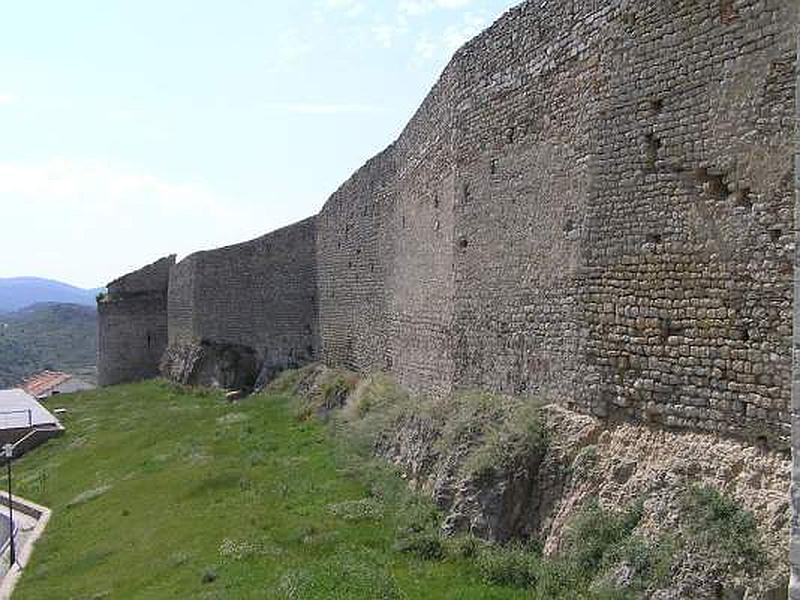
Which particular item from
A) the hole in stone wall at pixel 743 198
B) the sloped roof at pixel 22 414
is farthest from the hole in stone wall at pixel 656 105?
the sloped roof at pixel 22 414

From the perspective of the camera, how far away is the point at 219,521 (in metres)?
13.5

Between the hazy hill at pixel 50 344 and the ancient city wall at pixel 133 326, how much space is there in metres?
58.9

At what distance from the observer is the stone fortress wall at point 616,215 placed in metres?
7.54

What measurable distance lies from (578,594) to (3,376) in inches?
4054

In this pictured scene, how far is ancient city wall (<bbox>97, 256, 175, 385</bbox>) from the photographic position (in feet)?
132

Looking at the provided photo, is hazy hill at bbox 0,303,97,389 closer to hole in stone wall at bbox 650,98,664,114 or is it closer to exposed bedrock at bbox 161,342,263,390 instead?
exposed bedrock at bbox 161,342,263,390

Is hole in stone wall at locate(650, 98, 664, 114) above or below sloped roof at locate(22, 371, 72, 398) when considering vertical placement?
above

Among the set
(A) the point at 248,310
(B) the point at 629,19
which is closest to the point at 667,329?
(B) the point at 629,19

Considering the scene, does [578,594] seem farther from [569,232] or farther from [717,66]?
[717,66]

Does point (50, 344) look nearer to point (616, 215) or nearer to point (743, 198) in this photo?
point (616, 215)

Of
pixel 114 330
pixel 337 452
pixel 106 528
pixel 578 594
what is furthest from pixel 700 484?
pixel 114 330

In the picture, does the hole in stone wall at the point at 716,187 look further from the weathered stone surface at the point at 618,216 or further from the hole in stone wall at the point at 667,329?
the hole in stone wall at the point at 667,329

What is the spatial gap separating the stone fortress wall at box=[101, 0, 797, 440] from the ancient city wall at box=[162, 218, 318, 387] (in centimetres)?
1002

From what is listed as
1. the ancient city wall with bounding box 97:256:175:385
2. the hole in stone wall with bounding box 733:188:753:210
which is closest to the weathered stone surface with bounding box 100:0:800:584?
the hole in stone wall with bounding box 733:188:753:210
